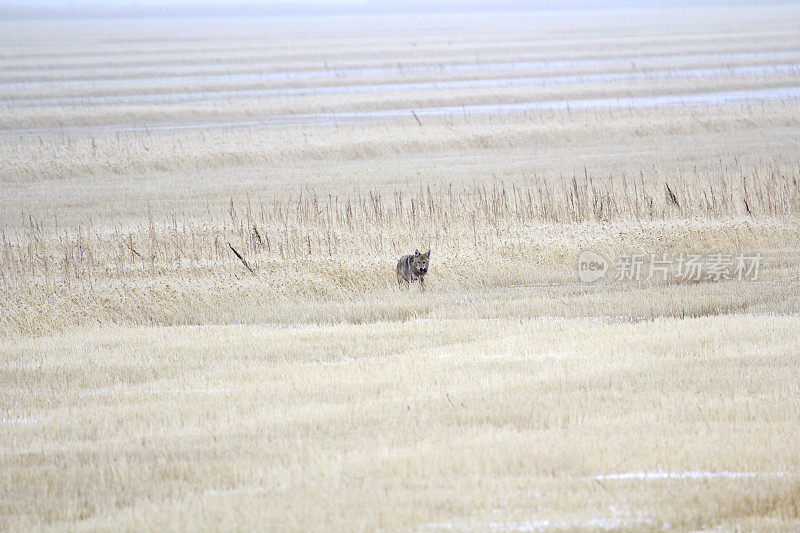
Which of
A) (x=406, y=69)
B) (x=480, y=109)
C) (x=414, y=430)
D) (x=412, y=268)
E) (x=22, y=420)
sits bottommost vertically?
(x=414, y=430)

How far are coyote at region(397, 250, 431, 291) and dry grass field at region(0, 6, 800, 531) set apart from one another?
1.15ft

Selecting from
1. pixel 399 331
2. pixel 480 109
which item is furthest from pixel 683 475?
pixel 480 109

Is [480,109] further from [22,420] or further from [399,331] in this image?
[22,420]

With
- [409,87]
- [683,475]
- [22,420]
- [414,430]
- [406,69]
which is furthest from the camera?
[406,69]

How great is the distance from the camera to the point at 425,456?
726 centimetres

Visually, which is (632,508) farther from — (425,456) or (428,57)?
(428,57)

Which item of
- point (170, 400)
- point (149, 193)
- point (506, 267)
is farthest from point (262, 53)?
point (170, 400)

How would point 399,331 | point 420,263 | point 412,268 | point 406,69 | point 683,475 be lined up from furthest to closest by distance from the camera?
point 406,69 → point 412,268 → point 420,263 → point 399,331 → point 683,475

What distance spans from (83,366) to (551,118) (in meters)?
31.3

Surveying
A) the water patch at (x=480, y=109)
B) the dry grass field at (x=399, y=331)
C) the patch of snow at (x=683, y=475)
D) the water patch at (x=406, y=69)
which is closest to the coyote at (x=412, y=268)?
the dry grass field at (x=399, y=331)

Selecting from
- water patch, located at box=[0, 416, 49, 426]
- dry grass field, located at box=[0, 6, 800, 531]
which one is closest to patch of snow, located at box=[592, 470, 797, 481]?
dry grass field, located at box=[0, 6, 800, 531]

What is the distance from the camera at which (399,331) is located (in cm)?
A: 1266

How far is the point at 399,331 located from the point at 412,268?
113 inches

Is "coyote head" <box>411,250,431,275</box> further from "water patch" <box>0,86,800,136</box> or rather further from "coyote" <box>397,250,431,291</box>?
"water patch" <box>0,86,800,136</box>
